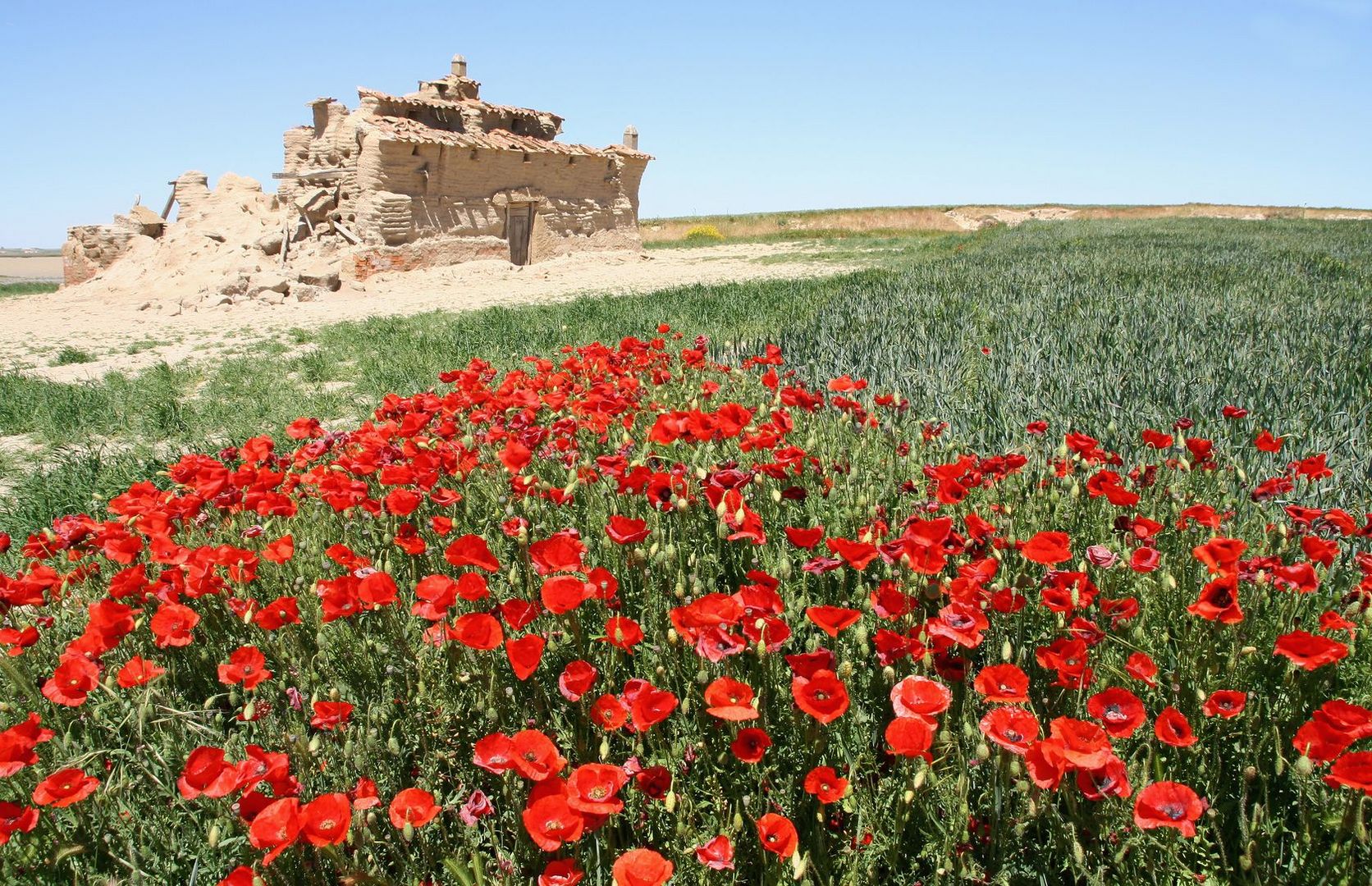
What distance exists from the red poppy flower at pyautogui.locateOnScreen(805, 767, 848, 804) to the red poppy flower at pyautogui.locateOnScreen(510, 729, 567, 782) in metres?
0.47

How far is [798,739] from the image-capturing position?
6.12 feet

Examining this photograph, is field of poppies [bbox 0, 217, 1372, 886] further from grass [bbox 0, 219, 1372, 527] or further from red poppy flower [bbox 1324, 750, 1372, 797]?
grass [bbox 0, 219, 1372, 527]

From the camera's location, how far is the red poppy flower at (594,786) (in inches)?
52.6

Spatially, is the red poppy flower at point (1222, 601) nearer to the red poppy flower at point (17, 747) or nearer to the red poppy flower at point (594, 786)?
the red poppy flower at point (594, 786)

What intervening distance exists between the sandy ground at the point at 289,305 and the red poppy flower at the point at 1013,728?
1034 centimetres

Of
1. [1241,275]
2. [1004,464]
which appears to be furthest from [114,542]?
[1241,275]

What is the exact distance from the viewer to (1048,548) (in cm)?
183

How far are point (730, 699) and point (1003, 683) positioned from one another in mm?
516

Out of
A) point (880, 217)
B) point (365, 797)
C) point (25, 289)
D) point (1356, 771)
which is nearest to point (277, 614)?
point (365, 797)

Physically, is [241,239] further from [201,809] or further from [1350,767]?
[1350,767]

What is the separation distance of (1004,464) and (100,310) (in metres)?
19.6

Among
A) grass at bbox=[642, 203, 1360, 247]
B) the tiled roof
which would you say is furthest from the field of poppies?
grass at bbox=[642, 203, 1360, 247]

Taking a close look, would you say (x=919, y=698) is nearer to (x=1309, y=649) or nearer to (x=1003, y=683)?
(x=1003, y=683)

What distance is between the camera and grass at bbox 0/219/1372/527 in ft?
14.2
